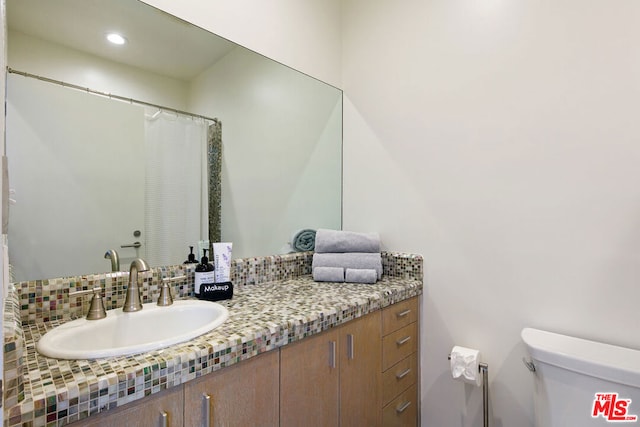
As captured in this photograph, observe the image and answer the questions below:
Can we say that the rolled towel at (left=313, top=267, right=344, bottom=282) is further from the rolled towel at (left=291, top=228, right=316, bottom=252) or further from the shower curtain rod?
the shower curtain rod

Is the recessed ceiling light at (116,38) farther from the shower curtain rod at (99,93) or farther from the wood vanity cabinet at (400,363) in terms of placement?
the wood vanity cabinet at (400,363)

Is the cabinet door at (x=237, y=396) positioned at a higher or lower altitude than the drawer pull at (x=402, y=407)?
higher

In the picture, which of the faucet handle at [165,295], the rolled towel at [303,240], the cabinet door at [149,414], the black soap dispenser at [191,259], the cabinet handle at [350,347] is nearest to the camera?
the cabinet door at [149,414]

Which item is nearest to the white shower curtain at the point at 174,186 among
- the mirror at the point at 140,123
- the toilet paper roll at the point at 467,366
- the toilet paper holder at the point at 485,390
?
the mirror at the point at 140,123

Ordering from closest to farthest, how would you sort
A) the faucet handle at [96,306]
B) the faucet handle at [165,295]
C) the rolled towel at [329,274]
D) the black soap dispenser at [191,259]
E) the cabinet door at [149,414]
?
the cabinet door at [149,414] < the faucet handle at [96,306] < the faucet handle at [165,295] < the black soap dispenser at [191,259] < the rolled towel at [329,274]

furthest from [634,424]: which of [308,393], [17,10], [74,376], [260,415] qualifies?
[17,10]

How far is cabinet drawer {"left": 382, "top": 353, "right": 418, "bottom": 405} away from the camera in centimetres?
143

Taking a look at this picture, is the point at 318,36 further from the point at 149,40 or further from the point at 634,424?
the point at 634,424

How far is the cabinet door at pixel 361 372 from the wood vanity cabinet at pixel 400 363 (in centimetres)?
5

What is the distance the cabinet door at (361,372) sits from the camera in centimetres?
121

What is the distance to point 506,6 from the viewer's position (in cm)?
142

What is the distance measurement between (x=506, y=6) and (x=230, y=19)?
1.22 m

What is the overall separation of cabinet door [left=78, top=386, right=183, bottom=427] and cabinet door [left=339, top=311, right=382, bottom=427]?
0.60 m

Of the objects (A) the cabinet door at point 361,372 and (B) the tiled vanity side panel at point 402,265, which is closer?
(A) the cabinet door at point 361,372
